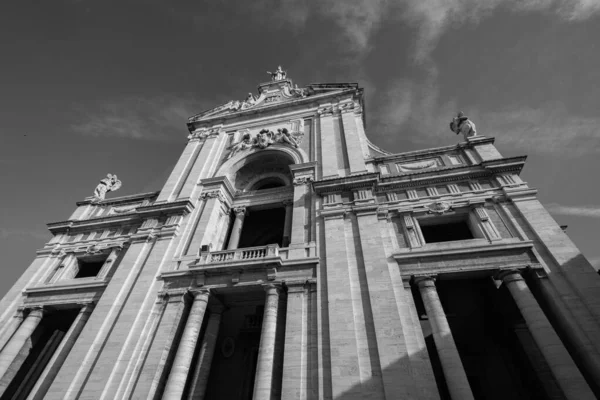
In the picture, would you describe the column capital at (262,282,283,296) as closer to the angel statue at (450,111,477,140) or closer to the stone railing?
the stone railing

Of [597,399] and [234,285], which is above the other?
[234,285]

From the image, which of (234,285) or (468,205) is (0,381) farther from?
(468,205)

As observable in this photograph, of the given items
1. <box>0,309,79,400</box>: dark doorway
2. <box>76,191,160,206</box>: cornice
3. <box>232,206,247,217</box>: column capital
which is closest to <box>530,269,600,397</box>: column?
<box>232,206,247,217</box>: column capital

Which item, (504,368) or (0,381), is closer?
(504,368)

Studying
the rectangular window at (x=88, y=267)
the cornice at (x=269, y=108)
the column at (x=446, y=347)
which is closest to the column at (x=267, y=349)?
the column at (x=446, y=347)

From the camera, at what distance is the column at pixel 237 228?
17.1m

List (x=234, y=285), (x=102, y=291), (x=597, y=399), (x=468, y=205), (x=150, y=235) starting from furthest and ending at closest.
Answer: (x=150, y=235)
(x=102, y=291)
(x=468, y=205)
(x=234, y=285)
(x=597, y=399)

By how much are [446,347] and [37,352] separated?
21.6 m

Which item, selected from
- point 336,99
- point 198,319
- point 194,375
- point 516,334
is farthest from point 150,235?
point 516,334

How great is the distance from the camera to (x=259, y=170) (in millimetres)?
22266

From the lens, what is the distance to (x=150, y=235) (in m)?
16.9

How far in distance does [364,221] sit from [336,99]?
12.5m

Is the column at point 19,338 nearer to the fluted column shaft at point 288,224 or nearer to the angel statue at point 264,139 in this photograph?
the fluted column shaft at point 288,224

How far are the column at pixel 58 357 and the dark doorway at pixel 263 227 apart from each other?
352 inches
